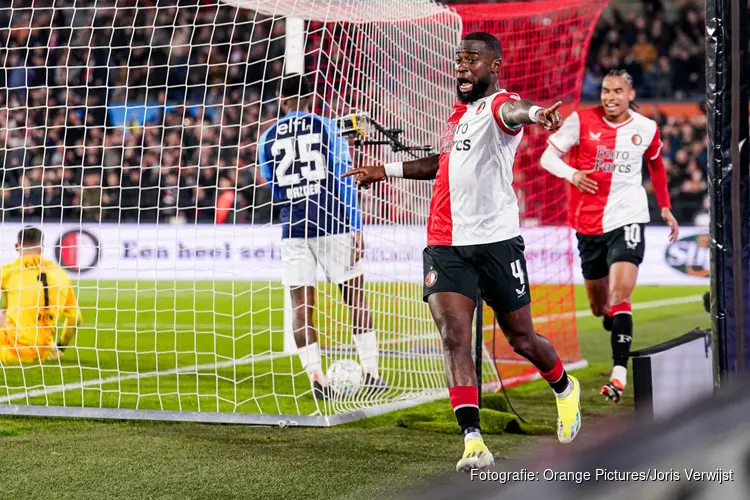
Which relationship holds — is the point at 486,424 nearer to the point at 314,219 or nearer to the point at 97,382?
the point at 314,219

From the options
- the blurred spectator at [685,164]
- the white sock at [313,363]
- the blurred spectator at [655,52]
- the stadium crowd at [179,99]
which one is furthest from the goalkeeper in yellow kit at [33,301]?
the blurred spectator at [655,52]

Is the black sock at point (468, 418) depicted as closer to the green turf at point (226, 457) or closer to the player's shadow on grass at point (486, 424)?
the green turf at point (226, 457)

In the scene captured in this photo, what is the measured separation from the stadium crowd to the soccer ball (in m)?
8.72

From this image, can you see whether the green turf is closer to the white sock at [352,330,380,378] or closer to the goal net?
the goal net

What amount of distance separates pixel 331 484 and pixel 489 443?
1230mm

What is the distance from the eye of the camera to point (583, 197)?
7484mm

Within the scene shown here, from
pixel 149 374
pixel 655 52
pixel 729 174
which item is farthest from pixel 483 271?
pixel 655 52

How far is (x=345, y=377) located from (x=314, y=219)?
1.11 metres

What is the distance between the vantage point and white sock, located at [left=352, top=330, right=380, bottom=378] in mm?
7215

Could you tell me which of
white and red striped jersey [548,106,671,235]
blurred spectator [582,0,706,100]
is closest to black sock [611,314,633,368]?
white and red striped jersey [548,106,671,235]

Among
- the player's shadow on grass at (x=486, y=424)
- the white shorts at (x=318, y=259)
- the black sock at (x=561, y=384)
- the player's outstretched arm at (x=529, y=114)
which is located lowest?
the player's shadow on grass at (x=486, y=424)

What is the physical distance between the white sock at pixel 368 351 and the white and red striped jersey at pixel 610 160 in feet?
5.73

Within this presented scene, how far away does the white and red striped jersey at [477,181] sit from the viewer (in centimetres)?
473

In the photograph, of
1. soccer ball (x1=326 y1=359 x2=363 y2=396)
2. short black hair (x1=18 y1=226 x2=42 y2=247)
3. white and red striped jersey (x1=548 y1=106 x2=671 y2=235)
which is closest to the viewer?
soccer ball (x1=326 y1=359 x2=363 y2=396)
